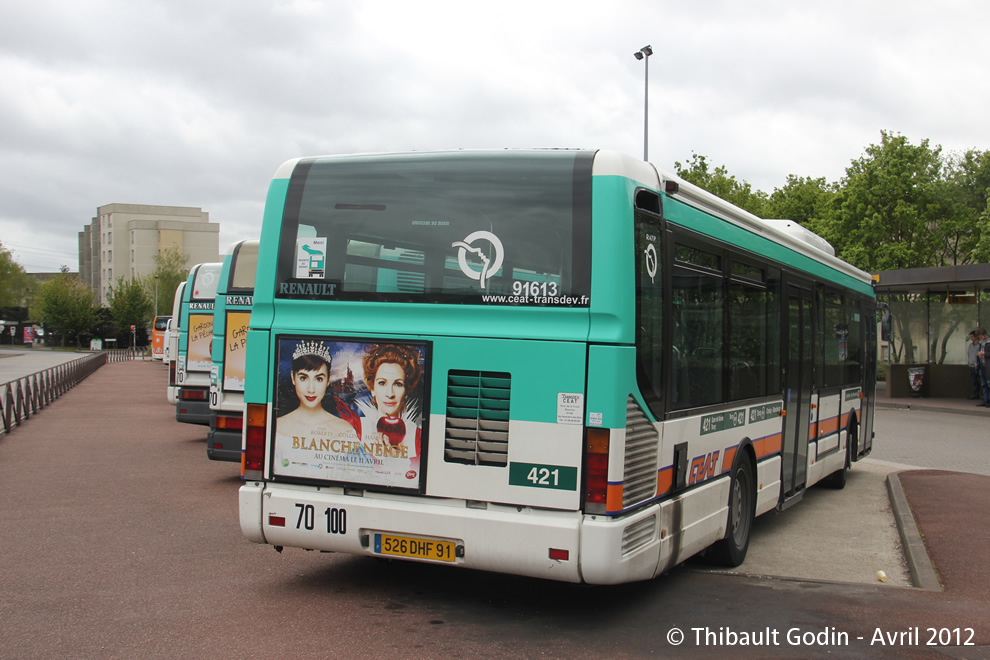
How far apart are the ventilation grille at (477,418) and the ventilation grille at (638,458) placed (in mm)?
706

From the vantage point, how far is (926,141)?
42781mm

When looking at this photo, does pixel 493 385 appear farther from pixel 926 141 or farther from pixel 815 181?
pixel 815 181

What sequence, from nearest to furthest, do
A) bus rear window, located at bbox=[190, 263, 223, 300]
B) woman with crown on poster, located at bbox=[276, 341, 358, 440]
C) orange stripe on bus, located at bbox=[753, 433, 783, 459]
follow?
woman with crown on poster, located at bbox=[276, 341, 358, 440] < orange stripe on bus, located at bbox=[753, 433, 783, 459] < bus rear window, located at bbox=[190, 263, 223, 300]

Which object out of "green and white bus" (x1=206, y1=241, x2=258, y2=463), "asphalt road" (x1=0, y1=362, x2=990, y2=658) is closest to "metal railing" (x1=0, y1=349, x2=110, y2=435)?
"green and white bus" (x1=206, y1=241, x2=258, y2=463)

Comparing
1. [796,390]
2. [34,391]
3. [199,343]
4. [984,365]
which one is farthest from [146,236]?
[796,390]

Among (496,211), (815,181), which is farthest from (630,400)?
(815,181)

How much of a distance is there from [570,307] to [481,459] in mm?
1041

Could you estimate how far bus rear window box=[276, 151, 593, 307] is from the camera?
552 cm

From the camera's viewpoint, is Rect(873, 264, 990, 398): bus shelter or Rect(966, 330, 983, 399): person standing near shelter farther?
Rect(873, 264, 990, 398): bus shelter

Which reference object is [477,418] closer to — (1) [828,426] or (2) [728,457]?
(2) [728,457]

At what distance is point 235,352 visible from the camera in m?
11.7

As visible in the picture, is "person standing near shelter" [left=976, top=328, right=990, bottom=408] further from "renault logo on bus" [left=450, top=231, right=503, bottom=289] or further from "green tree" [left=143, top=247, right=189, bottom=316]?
"green tree" [left=143, top=247, right=189, bottom=316]

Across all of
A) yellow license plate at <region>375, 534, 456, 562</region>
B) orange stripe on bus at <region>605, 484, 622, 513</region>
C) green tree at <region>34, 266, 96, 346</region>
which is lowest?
yellow license plate at <region>375, 534, 456, 562</region>

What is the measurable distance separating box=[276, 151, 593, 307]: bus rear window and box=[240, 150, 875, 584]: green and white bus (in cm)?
1
